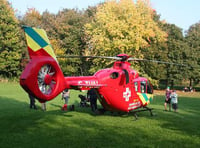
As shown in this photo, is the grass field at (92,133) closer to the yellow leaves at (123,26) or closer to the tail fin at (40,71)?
the tail fin at (40,71)

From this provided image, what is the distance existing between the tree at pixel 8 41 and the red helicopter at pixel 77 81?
136 ft

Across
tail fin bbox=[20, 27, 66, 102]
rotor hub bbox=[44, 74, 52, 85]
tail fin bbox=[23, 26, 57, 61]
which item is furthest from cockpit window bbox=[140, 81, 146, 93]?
rotor hub bbox=[44, 74, 52, 85]

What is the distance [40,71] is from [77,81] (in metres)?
3.38

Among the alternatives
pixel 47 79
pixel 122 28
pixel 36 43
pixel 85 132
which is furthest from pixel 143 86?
pixel 122 28

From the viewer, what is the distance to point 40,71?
10.0 metres

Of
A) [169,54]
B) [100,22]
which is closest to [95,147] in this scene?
[100,22]

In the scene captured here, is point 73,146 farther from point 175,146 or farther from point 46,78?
point 175,146

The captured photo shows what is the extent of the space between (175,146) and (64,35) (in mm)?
55100

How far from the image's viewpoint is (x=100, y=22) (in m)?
48.6

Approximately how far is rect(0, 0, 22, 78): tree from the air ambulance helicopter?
4155cm

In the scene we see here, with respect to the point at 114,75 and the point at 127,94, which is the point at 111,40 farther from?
the point at 114,75

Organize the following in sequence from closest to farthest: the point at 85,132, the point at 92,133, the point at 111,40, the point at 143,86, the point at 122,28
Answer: the point at 92,133
the point at 85,132
the point at 143,86
the point at 122,28
the point at 111,40

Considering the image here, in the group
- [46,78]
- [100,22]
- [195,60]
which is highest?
[100,22]

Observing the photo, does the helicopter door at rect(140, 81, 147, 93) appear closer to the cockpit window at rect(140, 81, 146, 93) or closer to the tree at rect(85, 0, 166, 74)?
the cockpit window at rect(140, 81, 146, 93)
